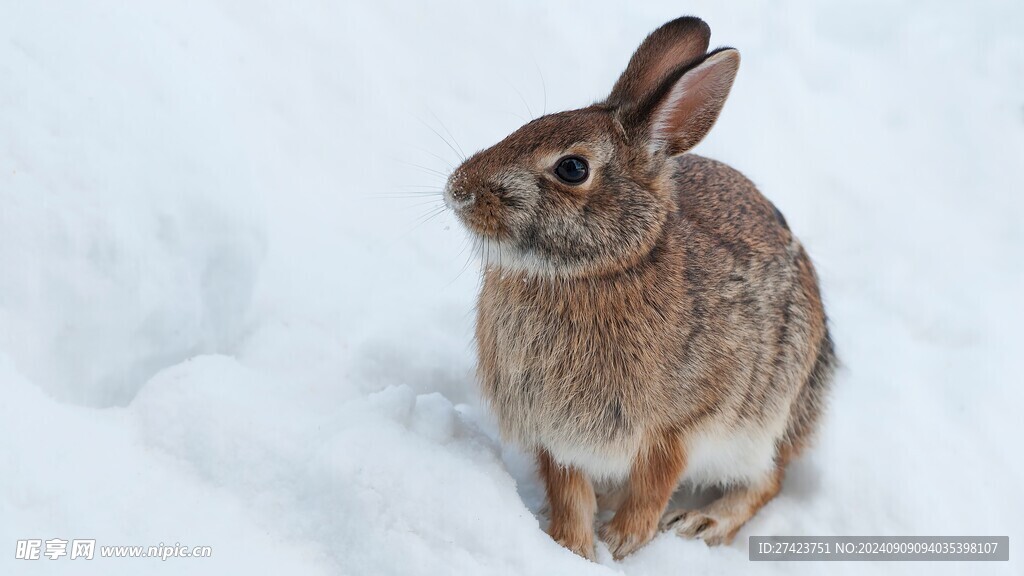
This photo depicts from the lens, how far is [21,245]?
10.8ft

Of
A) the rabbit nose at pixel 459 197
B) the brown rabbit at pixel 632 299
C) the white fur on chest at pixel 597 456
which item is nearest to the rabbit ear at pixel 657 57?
the brown rabbit at pixel 632 299

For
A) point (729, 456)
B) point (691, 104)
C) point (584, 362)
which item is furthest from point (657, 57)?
point (729, 456)

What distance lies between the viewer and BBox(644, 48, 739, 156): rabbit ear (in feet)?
10.1

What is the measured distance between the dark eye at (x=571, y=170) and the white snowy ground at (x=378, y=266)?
1.03 metres

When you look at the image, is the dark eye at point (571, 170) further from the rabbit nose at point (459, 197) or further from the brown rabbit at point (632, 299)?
the rabbit nose at point (459, 197)

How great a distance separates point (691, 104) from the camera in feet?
10.5

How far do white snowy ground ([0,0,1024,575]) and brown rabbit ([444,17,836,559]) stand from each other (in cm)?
29

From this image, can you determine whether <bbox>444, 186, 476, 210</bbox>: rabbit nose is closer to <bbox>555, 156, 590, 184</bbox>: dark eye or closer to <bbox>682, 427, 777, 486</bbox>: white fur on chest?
<bbox>555, 156, 590, 184</bbox>: dark eye

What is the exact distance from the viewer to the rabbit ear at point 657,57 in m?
3.33

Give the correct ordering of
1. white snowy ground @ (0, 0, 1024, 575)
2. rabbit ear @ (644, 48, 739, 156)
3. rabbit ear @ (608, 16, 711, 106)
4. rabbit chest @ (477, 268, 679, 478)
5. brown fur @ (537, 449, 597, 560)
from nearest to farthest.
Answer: white snowy ground @ (0, 0, 1024, 575) < rabbit ear @ (644, 48, 739, 156) < rabbit chest @ (477, 268, 679, 478) < rabbit ear @ (608, 16, 711, 106) < brown fur @ (537, 449, 597, 560)

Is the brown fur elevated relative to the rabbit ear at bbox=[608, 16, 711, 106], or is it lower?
lower

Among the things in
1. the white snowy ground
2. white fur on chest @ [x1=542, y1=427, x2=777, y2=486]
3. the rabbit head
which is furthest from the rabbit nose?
white fur on chest @ [x1=542, y1=427, x2=777, y2=486]

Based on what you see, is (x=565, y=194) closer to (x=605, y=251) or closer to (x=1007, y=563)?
(x=605, y=251)

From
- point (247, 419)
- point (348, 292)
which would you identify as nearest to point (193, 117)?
point (348, 292)
